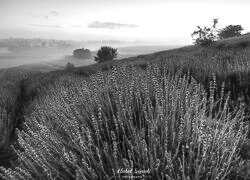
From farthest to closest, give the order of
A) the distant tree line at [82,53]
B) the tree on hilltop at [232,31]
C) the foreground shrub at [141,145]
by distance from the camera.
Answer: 1. the distant tree line at [82,53]
2. the tree on hilltop at [232,31]
3. the foreground shrub at [141,145]

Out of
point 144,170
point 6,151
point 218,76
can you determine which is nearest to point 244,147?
point 144,170

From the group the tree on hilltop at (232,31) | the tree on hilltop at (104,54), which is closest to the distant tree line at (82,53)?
the tree on hilltop at (104,54)

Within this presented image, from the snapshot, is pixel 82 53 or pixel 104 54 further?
pixel 82 53

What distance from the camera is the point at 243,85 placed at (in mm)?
5242

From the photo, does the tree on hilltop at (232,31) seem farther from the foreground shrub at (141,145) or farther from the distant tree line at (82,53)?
the distant tree line at (82,53)

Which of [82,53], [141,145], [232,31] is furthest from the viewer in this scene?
[82,53]

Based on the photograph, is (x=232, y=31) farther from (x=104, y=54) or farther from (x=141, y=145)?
(x=141, y=145)

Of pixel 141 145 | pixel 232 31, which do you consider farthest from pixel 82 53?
pixel 141 145

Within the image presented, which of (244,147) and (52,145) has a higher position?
(52,145)

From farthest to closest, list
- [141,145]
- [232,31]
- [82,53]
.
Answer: [82,53] → [232,31] → [141,145]

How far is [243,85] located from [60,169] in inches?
173

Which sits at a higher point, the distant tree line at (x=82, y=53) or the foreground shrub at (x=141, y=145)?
the distant tree line at (x=82, y=53)

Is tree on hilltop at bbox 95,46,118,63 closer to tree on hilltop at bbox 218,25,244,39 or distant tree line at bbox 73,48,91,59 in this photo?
tree on hilltop at bbox 218,25,244,39

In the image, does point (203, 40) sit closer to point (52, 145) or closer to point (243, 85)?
point (243, 85)
